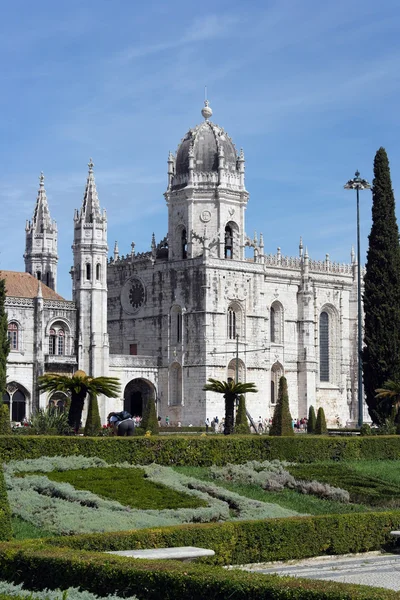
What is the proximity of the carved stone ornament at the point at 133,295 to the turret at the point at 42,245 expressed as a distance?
565cm

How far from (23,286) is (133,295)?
10.6 m

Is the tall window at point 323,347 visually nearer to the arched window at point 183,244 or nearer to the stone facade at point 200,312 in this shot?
the stone facade at point 200,312

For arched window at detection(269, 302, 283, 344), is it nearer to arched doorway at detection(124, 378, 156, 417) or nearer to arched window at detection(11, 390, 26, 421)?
arched doorway at detection(124, 378, 156, 417)

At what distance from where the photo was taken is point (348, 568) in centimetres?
2175

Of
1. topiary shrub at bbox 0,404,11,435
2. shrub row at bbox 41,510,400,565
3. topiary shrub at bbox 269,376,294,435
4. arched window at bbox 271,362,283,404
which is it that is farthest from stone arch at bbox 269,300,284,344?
shrub row at bbox 41,510,400,565

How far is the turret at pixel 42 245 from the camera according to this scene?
7669cm

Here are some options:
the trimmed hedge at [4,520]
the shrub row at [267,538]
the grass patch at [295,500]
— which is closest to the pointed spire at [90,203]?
the grass patch at [295,500]

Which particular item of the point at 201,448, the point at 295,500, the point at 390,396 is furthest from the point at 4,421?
the point at 390,396

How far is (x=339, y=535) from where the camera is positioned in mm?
23141

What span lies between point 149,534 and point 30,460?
10.1 m

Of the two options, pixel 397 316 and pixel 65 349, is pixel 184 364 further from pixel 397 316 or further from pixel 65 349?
pixel 397 316

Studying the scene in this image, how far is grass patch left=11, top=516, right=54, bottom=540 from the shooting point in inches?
845

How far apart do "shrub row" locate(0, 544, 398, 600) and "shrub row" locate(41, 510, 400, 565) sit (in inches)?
83.4

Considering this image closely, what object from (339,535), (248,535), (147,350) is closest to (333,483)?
(339,535)
